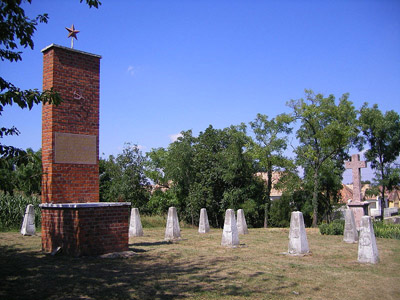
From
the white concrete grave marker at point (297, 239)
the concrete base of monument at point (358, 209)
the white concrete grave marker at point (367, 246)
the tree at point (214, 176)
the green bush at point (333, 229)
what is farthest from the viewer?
the tree at point (214, 176)

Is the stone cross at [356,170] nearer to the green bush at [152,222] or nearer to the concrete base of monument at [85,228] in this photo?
the green bush at [152,222]

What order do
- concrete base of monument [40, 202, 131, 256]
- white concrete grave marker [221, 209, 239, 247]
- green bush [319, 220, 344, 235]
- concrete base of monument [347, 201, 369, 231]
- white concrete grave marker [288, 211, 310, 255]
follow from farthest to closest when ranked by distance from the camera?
Answer: concrete base of monument [347, 201, 369, 231] → green bush [319, 220, 344, 235] → white concrete grave marker [221, 209, 239, 247] → white concrete grave marker [288, 211, 310, 255] → concrete base of monument [40, 202, 131, 256]

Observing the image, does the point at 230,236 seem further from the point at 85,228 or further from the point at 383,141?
the point at 383,141

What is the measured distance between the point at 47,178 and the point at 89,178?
971mm

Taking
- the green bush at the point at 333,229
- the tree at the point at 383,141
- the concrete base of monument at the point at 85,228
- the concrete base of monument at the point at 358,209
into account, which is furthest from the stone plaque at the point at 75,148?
the tree at the point at 383,141

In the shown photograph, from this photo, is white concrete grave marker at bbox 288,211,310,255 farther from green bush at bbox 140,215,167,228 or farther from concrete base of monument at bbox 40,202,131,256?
green bush at bbox 140,215,167,228

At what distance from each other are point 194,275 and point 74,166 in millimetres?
3968

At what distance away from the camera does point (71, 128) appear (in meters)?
8.41

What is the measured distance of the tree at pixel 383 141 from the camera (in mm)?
30547

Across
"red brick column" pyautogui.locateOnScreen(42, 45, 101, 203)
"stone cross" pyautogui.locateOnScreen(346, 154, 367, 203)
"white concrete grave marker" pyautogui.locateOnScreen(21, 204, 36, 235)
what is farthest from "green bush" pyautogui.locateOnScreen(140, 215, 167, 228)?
"red brick column" pyautogui.locateOnScreen(42, 45, 101, 203)

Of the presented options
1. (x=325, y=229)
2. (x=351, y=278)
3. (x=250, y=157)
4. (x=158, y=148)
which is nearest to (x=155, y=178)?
(x=158, y=148)

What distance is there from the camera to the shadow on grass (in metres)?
5.08

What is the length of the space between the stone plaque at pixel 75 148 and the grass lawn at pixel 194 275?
7.31 feet

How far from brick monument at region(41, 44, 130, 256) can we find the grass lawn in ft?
1.58
